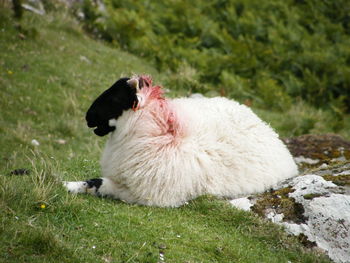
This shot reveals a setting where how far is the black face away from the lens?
651cm

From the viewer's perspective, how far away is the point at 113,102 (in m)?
6.53

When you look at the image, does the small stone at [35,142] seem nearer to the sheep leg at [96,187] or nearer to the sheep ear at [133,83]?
the sheep leg at [96,187]

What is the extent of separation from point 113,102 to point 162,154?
3.31 feet

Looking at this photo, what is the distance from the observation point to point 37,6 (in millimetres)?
17500

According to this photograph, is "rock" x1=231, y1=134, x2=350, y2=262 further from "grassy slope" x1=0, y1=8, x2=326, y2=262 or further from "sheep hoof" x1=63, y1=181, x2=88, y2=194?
"sheep hoof" x1=63, y1=181, x2=88, y2=194

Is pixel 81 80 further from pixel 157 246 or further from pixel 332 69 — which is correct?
pixel 332 69

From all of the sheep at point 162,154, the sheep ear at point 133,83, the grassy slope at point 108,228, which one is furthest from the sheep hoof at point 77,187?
the sheep ear at point 133,83

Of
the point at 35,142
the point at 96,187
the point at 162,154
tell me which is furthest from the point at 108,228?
the point at 35,142

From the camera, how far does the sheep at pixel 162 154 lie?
6418 mm

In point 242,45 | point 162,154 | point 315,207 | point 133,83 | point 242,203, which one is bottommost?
point 242,45

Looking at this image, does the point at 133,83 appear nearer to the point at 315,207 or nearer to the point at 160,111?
the point at 160,111

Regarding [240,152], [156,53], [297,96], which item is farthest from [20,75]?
[297,96]

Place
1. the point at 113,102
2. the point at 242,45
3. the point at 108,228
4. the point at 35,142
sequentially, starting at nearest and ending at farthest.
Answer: the point at 108,228
the point at 113,102
the point at 35,142
the point at 242,45

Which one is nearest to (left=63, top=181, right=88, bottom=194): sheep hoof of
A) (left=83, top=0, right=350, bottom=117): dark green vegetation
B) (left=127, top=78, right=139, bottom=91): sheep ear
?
(left=127, top=78, right=139, bottom=91): sheep ear
